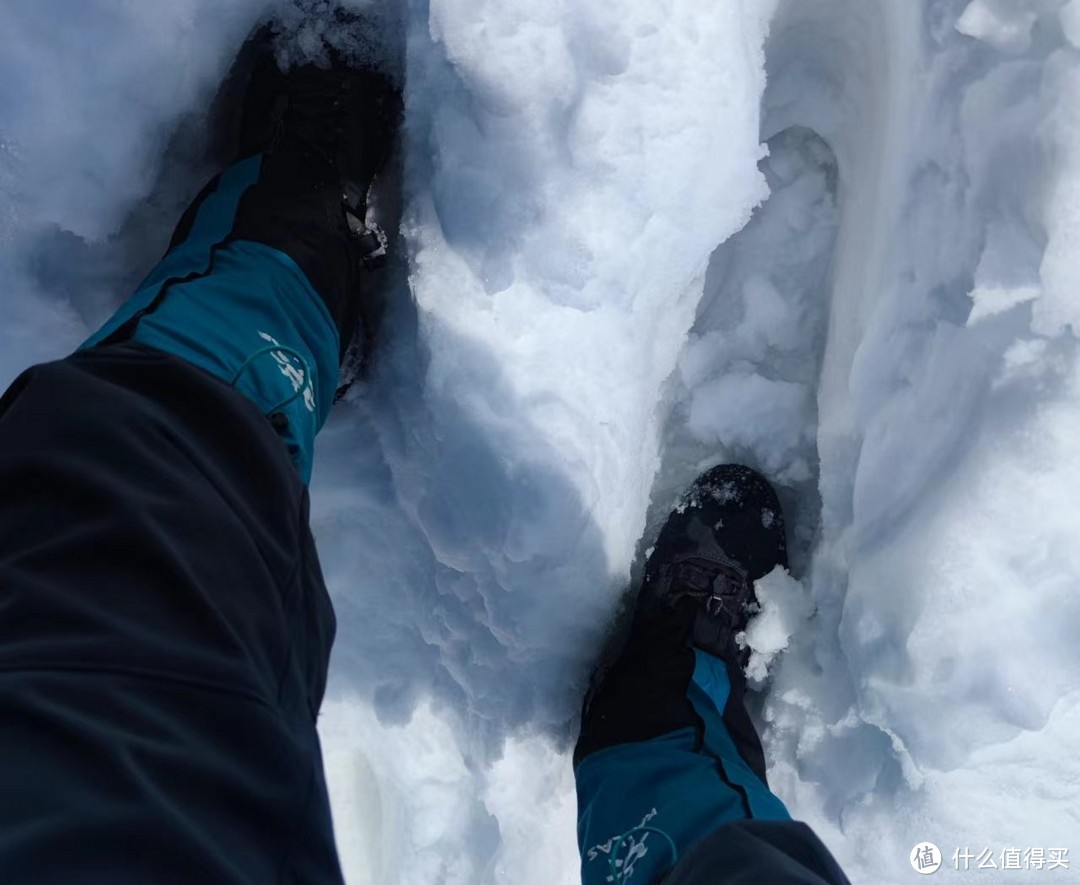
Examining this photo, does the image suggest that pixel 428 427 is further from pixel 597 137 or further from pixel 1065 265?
pixel 1065 265

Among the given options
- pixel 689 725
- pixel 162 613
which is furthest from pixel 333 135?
pixel 689 725

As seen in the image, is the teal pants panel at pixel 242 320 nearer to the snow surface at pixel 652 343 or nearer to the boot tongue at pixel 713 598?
the snow surface at pixel 652 343

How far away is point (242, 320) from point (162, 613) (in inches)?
16.1

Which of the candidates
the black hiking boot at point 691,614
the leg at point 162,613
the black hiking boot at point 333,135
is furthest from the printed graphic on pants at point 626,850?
the black hiking boot at point 333,135

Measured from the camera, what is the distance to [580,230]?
3.16 feet

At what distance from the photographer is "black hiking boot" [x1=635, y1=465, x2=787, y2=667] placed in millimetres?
1357

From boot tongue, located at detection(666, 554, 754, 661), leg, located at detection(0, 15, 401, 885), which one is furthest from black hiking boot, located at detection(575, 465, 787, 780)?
leg, located at detection(0, 15, 401, 885)

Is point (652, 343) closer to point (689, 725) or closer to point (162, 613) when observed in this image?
point (689, 725)

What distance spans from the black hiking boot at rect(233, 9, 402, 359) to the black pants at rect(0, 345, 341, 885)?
432 millimetres

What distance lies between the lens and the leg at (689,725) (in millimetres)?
995

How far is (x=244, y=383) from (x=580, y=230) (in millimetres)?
394

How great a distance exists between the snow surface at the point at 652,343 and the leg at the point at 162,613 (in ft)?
0.78

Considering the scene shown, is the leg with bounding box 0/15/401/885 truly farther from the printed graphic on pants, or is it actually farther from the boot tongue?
the boot tongue

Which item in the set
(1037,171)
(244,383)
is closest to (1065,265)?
(1037,171)
